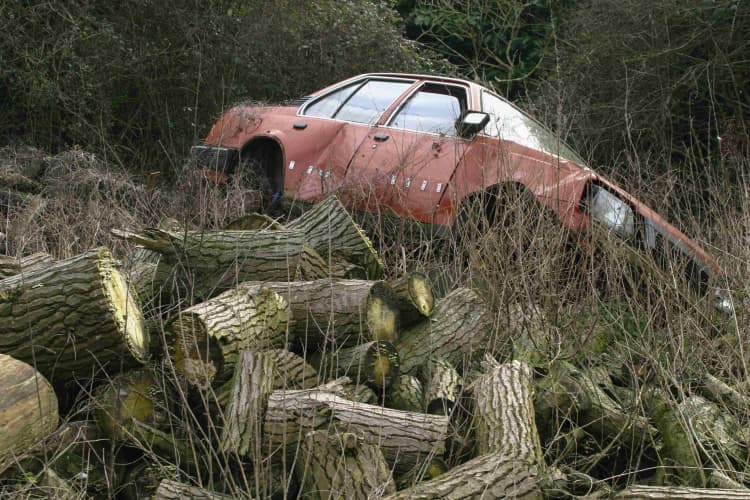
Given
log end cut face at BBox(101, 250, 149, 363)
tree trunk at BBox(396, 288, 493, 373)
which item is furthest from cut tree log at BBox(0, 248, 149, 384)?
tree trunk at BBox(396, 288, 493, 373)

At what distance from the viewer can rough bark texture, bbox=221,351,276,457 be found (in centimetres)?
402

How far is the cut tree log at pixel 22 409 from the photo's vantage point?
13.0 feet

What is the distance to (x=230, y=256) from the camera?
18.2 feet

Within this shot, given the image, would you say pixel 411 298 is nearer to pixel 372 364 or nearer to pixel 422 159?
pixel 372 364

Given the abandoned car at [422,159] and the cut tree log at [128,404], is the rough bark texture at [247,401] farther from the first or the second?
the abandoned car at [422,159]

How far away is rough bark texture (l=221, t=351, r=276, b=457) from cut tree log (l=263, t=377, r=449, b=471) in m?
0.07

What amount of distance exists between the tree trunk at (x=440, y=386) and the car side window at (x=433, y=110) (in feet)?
9.02

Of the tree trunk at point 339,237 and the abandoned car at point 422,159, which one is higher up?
the abandoned car at point 422,159

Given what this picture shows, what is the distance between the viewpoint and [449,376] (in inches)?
194

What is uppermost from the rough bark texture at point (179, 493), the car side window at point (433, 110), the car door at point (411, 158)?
the car side window at point (433, 110)

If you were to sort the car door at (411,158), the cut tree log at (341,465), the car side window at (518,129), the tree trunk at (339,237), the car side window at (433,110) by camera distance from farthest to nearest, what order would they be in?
the car side window at (433,110), the car side window at (518,129), the car door at (411,158), the tree trunk at (339,237), the cut tree log at (341,465)

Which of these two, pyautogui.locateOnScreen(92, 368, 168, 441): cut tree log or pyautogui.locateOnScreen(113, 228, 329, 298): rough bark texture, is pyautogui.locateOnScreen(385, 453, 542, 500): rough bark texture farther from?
pyautogui.locateOnScreen(113, 228, 329, 298): rough bark texture

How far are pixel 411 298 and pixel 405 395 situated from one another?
0.79 metres

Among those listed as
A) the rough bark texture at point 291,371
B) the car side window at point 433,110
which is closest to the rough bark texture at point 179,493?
the rough bark texture at point 291,371
